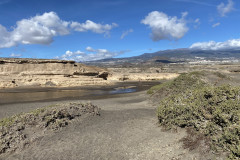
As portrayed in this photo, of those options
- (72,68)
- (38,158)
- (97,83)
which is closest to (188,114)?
(38,158)

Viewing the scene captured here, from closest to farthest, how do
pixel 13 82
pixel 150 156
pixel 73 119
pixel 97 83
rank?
pixel 150 156 → pixel 73 119 → pixel 13 82 → pixel 97 83

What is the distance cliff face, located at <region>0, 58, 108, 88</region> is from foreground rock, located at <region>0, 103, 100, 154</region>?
29.9m

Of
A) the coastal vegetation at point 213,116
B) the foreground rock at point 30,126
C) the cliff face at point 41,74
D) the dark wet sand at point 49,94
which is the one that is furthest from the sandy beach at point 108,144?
the cliff face at point 41,74

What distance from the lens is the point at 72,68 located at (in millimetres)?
43281

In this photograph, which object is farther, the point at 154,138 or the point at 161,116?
the point at 161,116

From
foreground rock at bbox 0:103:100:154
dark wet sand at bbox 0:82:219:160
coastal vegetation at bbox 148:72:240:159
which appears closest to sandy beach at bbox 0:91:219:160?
dark wet sand at bbox 0:82:219:160

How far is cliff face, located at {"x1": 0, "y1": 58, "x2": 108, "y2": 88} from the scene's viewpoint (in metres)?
37.7

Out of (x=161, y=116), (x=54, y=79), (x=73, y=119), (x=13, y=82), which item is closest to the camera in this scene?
(x=161, y=116)

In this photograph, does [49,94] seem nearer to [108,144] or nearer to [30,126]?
[30,126]

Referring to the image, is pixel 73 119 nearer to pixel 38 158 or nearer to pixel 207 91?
pixel 38 158

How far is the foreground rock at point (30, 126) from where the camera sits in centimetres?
687

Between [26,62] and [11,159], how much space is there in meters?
39.1

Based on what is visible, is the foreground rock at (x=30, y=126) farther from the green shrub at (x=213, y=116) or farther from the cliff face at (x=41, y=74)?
the cliff face at (x=41, y=74)

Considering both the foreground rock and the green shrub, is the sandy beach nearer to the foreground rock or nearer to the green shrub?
the foreground rock
